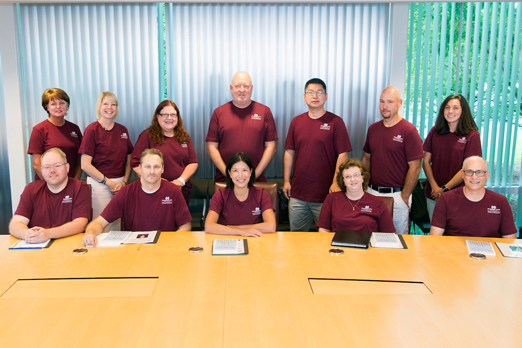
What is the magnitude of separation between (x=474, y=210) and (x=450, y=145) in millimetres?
930

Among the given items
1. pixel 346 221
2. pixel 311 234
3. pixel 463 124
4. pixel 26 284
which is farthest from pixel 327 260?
pixel 463 124

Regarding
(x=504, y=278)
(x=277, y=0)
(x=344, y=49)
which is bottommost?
(x=504, y=278)

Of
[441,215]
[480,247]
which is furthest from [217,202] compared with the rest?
[480,247]

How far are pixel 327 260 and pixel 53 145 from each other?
108 inches

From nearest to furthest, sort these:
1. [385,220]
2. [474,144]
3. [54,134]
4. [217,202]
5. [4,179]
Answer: [385,220], [217,202], [474,144], [54,134], [4,179]

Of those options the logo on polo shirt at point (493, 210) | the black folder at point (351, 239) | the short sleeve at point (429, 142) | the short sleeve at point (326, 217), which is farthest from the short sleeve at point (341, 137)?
the logo on polo shirt at point (493, 210)

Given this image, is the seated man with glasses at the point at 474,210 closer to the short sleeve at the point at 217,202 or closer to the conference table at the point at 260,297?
the conference table at the point at 260,297

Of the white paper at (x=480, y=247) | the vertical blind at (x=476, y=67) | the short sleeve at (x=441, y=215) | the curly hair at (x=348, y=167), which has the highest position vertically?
the vertical blind at (x=476, y=67)

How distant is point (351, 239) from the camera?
8.66ft

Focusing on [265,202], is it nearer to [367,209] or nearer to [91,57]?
[367,209]

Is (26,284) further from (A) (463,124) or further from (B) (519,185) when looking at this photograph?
(B) (519,185)

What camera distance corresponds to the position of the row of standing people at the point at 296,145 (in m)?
3.67

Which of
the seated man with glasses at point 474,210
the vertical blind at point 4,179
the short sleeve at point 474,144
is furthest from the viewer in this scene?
the vertical blind at point 4,179

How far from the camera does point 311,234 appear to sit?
2.84m
